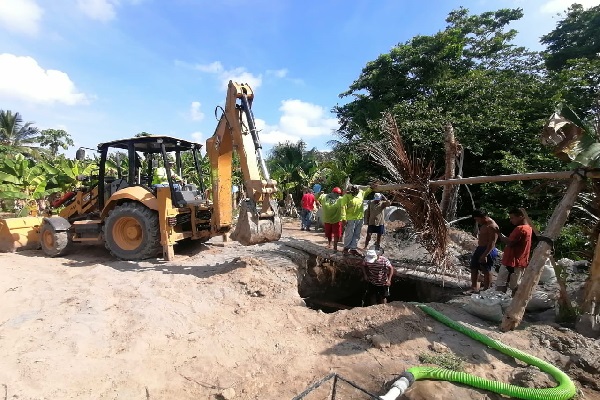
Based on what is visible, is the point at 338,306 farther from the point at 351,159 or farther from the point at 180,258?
the point at 351,159

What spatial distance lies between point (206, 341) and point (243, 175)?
3036 mm

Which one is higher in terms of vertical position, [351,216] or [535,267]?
[351,216]

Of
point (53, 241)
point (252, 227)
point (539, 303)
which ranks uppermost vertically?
point (252, 227)

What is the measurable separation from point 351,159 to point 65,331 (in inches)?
530

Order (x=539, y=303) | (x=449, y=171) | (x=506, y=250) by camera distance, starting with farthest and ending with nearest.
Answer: (x=449, y=171) < (x=506, y=250) < (x=539, y=303)

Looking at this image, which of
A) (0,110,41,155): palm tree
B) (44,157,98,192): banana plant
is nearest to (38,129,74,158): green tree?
(0,110,41,155): palm tree

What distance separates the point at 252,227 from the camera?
579cm

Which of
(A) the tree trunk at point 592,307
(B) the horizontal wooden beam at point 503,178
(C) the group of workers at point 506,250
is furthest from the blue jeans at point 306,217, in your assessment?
(A) the tree trunk at point 592,307

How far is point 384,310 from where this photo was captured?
460 cm

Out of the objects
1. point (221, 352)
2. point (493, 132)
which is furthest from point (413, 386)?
point (493, 132)

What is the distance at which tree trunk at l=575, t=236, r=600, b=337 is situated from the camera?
4246 mm

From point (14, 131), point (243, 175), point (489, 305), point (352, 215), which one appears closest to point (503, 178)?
point (489, 305)

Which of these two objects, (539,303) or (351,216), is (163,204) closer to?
(351,216)

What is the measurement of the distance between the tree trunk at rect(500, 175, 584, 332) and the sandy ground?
194 millimetres
